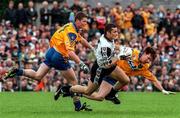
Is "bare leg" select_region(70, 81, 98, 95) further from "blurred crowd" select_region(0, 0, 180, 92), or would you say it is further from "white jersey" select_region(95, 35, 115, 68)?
"blurred crowd" select_region(0, 0, 180, 92)

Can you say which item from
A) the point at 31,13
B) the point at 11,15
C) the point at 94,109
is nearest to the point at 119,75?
the point at 94,109

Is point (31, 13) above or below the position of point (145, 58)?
above

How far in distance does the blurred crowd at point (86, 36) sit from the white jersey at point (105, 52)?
11.2 m

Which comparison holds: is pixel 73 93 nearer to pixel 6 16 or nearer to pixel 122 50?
pixel 122 50

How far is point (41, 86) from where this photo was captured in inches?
1062

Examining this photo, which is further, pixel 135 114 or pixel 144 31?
pixel 144 31

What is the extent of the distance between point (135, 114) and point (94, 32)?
584 inches

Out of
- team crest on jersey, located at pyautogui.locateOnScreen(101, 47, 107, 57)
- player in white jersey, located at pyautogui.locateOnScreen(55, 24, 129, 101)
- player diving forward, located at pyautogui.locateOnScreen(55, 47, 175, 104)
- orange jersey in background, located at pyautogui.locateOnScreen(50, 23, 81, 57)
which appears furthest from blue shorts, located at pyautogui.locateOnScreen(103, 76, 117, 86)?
team crest on jersey, located at pyautogui.locateOnScreen(101, 47, 107, 57)

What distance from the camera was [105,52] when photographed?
1505 centimetres

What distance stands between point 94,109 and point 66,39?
195 cm

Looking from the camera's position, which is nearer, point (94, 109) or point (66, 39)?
point (66, 39)

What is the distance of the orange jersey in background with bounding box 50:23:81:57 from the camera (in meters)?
15.7

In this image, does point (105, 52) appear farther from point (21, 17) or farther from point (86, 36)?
point (21, 17)

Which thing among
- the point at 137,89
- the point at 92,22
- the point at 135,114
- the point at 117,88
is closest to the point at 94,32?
the point at 92,22
